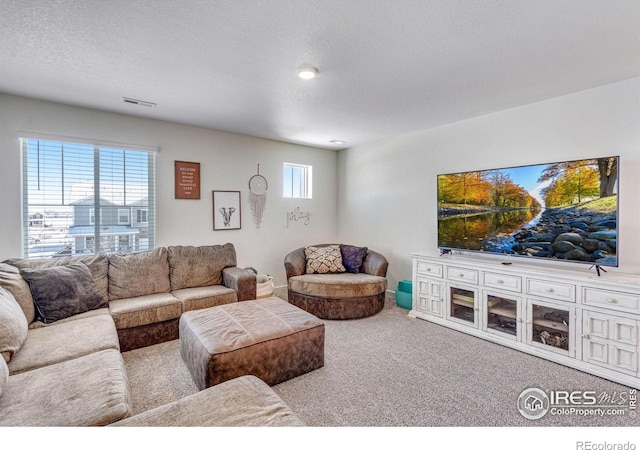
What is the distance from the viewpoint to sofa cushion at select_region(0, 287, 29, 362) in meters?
1.70

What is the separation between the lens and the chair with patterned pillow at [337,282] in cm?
352

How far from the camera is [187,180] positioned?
12.4 ft

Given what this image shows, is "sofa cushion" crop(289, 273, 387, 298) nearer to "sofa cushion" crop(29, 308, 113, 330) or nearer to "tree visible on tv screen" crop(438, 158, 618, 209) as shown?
"tree visible on tv screen" crop(438, 158, 618, 209)

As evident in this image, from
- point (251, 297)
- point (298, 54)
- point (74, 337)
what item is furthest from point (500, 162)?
point (74, 337)

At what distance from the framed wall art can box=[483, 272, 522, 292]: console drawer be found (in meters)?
3.18

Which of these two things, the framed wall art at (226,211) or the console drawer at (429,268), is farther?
the framed wall art at (226,211)

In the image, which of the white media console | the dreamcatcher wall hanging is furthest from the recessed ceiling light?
the white media console

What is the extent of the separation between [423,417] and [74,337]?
238 centimetres

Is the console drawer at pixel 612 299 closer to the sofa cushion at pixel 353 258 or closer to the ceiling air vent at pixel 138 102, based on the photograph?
the sofa cushion at pixel 353 258

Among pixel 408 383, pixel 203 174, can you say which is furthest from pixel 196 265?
pixel 408 383

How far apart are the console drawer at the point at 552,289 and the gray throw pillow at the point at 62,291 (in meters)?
3.90

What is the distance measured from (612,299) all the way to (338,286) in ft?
7.85

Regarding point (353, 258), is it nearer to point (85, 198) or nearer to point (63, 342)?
point (63, 342)

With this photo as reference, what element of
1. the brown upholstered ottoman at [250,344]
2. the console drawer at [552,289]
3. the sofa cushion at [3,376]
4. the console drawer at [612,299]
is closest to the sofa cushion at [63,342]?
the sofa cushion at [3,376]
